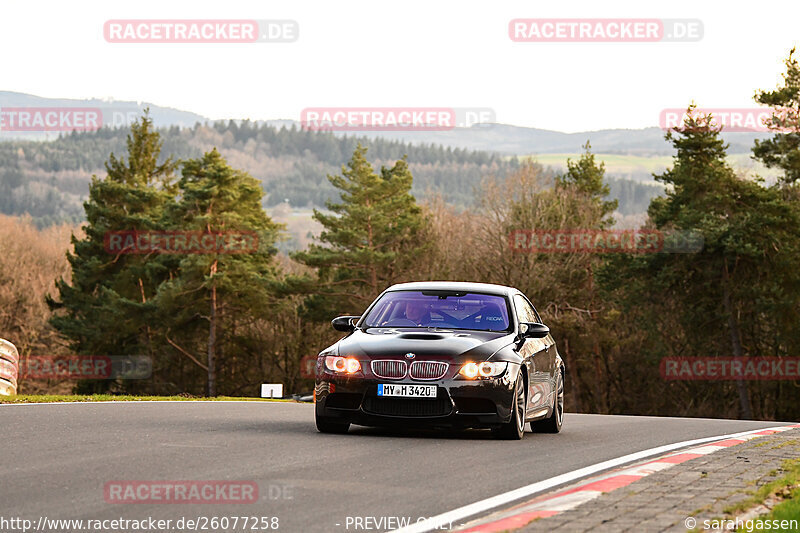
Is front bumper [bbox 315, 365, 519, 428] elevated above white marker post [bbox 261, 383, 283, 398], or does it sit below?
above

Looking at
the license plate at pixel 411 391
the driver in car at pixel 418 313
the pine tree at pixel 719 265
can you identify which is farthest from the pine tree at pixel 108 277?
the license plate at pixel 411 391

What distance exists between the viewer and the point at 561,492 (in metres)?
7.88

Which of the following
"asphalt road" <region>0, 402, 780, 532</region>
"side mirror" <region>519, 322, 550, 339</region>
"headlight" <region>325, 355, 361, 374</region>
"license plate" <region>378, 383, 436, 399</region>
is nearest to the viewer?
"asphalt road" <region>0, 402, 780, 532</region>

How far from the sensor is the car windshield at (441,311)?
12492 millimetres

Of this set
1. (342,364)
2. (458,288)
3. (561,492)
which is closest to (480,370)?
(342,364)

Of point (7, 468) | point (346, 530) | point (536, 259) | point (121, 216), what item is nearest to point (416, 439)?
point (7, 468)

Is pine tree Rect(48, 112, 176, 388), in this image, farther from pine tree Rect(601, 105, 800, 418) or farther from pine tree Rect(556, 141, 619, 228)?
pine tree Rect(601, 105, 800, 418)

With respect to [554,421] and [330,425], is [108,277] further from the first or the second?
[330,425]

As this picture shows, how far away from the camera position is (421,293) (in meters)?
13.0

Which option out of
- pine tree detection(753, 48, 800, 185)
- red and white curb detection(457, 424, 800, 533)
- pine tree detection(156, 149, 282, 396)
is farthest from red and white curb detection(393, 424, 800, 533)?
pine tree detection(156, 149, 282, 396)

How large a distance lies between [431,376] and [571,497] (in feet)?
12.7

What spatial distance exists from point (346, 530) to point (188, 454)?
330cm

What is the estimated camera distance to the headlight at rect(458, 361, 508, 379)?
11.3 meters

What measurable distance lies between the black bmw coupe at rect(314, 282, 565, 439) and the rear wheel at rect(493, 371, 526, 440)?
0.03 ft
